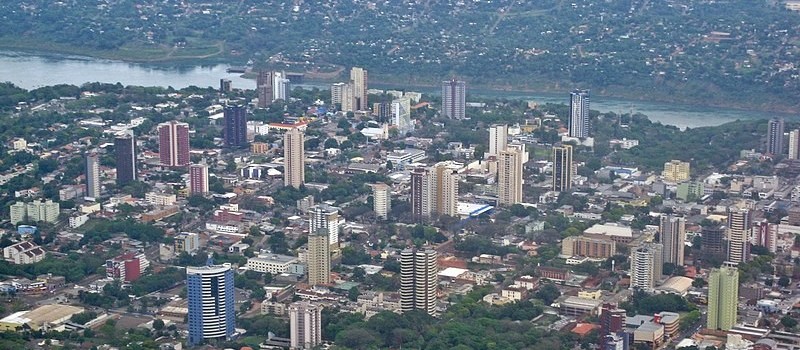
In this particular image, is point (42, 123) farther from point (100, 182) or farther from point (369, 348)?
point (369, 348)

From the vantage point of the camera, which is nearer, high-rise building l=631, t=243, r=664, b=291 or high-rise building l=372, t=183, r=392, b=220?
high-rise building l=631, t=243, r=664, b=291

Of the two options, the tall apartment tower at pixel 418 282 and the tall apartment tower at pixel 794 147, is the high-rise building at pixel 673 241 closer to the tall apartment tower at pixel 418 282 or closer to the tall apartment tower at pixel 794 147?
the tall apartment tower at pixel 418 282

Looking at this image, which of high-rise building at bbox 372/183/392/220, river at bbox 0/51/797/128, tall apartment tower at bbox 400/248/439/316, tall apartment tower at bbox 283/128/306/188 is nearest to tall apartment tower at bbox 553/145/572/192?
high-rise building at bbox 372/183/392/220

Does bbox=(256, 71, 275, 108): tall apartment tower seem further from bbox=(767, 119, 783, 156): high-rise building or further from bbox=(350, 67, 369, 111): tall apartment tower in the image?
bbox=(767, 119, 783, 156): high-rise building

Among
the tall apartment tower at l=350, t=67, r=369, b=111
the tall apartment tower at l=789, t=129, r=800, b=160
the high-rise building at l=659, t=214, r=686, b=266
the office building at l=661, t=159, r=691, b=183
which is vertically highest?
the tall apartment tower at l=350, t=67, r=369, b=111

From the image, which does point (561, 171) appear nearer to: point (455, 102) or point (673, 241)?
point (673, 241)

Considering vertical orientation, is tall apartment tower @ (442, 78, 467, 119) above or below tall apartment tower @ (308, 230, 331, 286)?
above

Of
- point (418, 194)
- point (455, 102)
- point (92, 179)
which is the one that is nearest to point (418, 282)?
point (418, 194)
